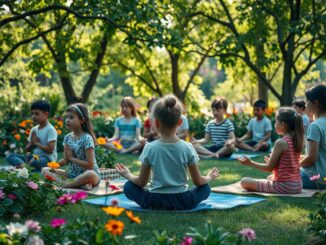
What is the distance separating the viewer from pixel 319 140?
24.8ft

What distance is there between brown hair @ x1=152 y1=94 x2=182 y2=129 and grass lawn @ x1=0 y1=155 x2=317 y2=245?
98cm

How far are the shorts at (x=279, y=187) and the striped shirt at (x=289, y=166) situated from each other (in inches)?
2.2

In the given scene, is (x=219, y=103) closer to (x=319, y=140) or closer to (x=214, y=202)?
(x=319, y=140)

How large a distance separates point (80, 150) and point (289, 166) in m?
2.90

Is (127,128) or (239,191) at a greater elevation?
(127,128)

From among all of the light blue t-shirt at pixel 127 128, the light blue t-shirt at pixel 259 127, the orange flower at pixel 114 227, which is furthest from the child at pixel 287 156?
the light blue t-shirt at pixel 259 127

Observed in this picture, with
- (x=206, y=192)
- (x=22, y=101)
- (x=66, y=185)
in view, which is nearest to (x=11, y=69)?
(x=22, y=101)

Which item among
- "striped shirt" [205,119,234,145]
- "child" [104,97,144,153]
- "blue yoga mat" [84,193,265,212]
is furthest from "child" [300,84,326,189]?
"child" [104,97,144,153]

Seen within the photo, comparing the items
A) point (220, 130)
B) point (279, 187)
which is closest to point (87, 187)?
point (279, 187)

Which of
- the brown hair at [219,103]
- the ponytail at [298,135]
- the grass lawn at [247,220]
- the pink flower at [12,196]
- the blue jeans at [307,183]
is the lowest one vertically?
the grass lawn at [247,220]

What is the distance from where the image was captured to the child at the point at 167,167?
20.1 ft

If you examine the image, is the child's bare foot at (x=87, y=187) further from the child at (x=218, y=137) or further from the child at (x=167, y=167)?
the child at (x=218, y=137)

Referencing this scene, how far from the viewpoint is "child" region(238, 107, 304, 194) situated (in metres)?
7.34

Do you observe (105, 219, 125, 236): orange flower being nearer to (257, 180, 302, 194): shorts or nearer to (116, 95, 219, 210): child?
(116, 95, 219, 210): child
